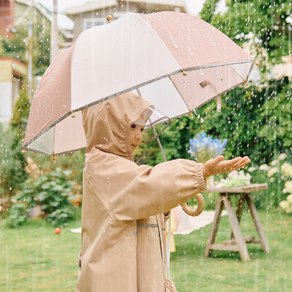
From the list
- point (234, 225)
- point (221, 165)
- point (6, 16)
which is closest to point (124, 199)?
point (221, 165)

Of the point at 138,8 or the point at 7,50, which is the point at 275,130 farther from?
the point at 7,50

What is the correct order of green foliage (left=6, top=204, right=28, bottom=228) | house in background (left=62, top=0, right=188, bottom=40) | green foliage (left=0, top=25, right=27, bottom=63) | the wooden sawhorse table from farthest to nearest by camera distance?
green foliage (left=0, top=25, right=27, bottom=63) < house in background (left=62, top=0, right=188, bottom=40) < green foliage (left=6, top=204, right=28, bottom=228) < the wooden sawhorse table

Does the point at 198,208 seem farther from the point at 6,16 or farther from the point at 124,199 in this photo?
the point at 6,16

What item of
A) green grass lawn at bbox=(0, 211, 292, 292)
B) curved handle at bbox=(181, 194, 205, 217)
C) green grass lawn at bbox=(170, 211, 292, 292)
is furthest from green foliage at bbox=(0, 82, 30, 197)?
curved handle at bbox=(181, 194, 205, 217)

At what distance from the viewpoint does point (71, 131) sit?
3.08 metres

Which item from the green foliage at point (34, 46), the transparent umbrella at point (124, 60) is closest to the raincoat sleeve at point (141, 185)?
the transparent umbrella at point (124, 60)

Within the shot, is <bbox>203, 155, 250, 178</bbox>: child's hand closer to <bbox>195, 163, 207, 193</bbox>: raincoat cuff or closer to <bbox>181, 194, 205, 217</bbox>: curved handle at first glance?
<bbox>195, 163, 207, 193</bbox>: raincoat cuff

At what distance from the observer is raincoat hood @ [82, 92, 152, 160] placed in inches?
84.0

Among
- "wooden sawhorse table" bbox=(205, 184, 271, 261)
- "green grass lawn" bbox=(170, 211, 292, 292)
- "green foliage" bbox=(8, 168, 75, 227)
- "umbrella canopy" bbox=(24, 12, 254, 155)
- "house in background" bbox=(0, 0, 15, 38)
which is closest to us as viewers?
"umbrella canopy" bbox=(24, 12, 254, 155)

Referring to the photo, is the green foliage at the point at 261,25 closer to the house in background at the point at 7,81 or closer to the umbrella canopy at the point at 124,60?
the umbrella canopy at the point at 124,60

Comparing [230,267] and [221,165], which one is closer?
[221,165]

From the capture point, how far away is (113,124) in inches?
84.4

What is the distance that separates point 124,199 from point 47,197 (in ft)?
21.1

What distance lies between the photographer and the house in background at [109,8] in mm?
19797
